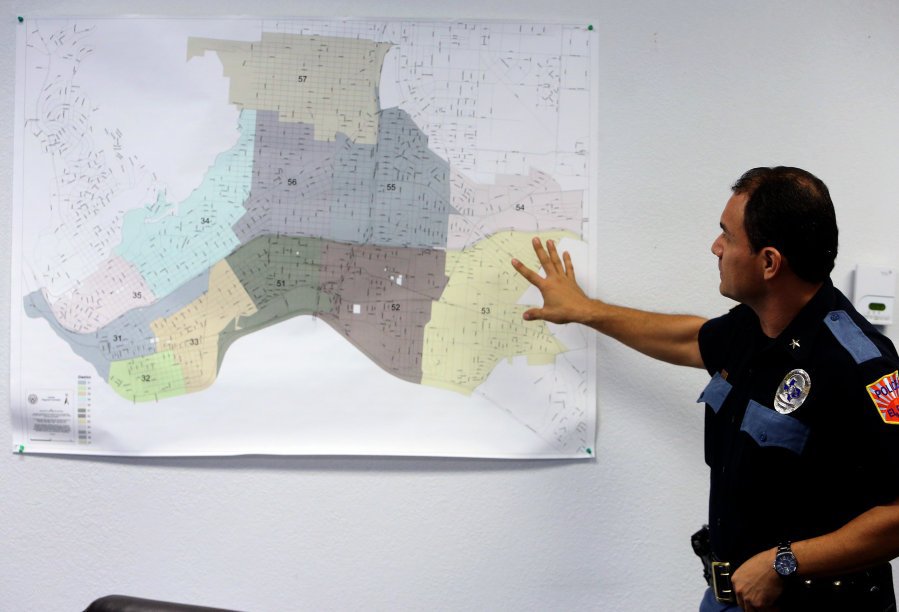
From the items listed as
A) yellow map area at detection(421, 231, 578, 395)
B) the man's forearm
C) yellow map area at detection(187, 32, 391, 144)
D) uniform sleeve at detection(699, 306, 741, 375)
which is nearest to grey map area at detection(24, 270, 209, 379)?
yellow map area at detection(187, 32, 391, 144)

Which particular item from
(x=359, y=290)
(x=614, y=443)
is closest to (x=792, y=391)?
(x=614, y=443)

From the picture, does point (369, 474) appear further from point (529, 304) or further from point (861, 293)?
point (861, 293)

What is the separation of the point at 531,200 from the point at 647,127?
12.3 inches

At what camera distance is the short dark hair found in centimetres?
120

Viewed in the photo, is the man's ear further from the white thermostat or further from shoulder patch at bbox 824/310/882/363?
the white thermostat

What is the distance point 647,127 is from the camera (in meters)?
1.65

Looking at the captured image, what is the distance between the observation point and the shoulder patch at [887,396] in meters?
1.13

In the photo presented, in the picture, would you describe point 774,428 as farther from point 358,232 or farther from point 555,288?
point 358,232

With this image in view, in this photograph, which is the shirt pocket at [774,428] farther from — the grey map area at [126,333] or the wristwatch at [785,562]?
the grey map area at [126,333]

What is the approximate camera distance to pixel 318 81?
163cm

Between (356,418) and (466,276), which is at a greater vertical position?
(466,276)

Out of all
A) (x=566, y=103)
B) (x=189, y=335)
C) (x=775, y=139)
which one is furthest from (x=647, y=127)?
(x=189, y=335)

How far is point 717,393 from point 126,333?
1.28 meters

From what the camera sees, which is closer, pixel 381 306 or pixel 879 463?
pixel 879 463
